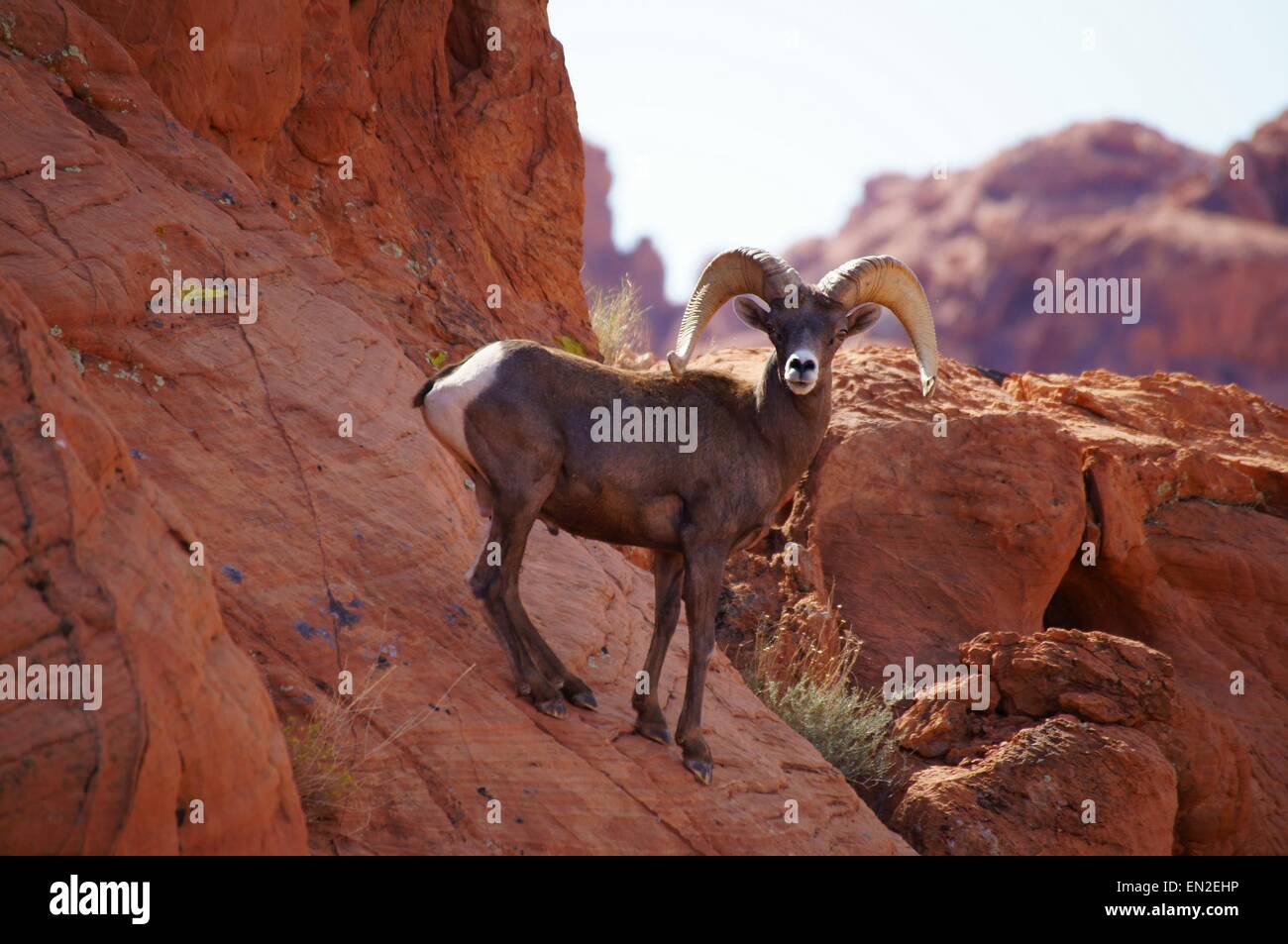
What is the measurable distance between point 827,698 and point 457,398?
15.1ft

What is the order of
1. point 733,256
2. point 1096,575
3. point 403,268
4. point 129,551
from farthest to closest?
1. point 1096,575
2. point 403,268
3. point 733,256
4. point 129,551

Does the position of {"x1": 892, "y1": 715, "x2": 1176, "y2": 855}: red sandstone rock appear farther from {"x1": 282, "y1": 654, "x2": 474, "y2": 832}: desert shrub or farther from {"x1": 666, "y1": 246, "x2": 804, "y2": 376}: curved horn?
{"x1": 282, "y1": 654, "x2": 474, "y2": 832}: desert shrub

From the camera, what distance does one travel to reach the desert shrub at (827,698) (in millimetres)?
9641

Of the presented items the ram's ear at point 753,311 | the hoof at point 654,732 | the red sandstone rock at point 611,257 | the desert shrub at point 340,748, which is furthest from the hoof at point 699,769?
the red sandstone rock at point 611,257

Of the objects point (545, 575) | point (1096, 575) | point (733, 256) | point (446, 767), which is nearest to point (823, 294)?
point (733, 256)

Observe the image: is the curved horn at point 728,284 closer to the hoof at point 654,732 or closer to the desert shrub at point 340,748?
the hoof at point 654,732

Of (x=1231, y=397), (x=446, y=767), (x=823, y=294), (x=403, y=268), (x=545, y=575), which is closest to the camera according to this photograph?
(x=446, y=767)

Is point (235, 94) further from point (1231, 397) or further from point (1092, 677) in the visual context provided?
point (1231, 397)

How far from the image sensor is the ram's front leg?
282 inches

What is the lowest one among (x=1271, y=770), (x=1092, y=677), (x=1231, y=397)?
(x=1271, y=770)

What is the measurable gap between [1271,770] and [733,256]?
7586mm

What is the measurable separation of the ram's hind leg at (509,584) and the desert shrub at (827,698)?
3059 mm

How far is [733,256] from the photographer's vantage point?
797 cm

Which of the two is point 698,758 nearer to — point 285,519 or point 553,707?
point 553,707
